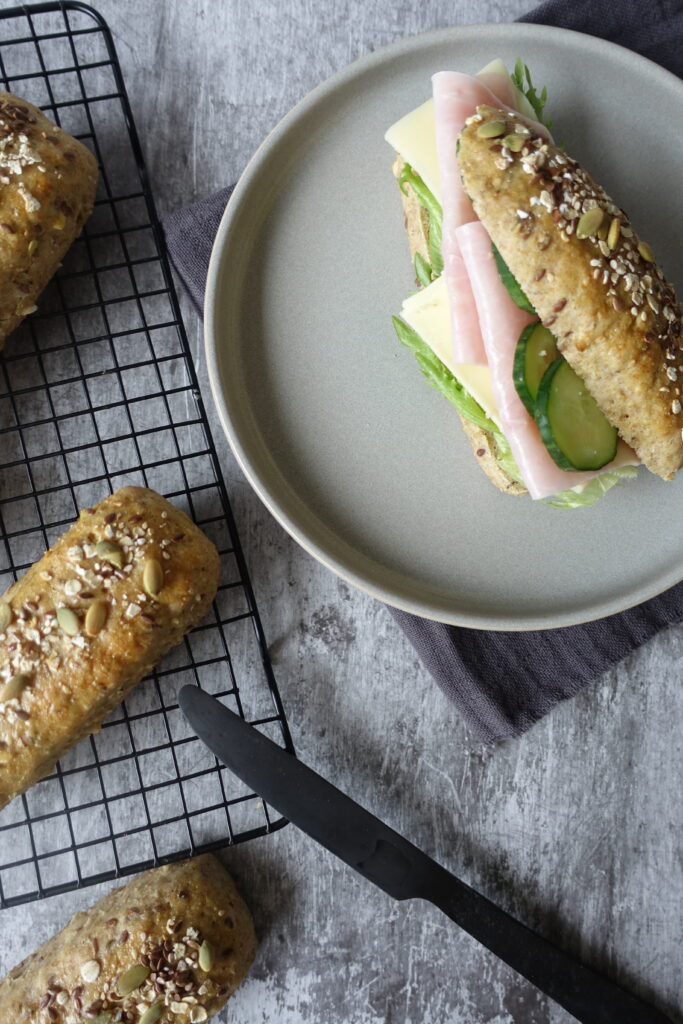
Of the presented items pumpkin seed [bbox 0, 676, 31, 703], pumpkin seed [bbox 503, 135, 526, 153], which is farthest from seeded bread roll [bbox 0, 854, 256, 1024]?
pumpkin seed [bbox 503, 135, 526, 153]

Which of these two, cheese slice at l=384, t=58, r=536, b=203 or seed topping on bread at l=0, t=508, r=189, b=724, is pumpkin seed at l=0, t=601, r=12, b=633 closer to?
seed topping on bread at l=0, t=508, r=189, b=724

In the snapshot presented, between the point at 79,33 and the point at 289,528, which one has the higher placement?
the point at 79,33

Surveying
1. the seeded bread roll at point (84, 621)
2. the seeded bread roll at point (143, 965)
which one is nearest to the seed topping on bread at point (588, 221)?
Result: the seeded bread roll at point (84, 621)

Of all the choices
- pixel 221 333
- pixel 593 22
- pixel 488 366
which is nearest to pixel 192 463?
pixel 221 333

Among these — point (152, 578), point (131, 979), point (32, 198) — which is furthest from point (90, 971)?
point (32, 198)

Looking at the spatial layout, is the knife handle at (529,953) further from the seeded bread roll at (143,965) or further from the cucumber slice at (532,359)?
the cucumber slice at (532,359)

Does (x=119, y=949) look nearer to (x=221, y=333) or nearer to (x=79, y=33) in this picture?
(x=221, y=333)
